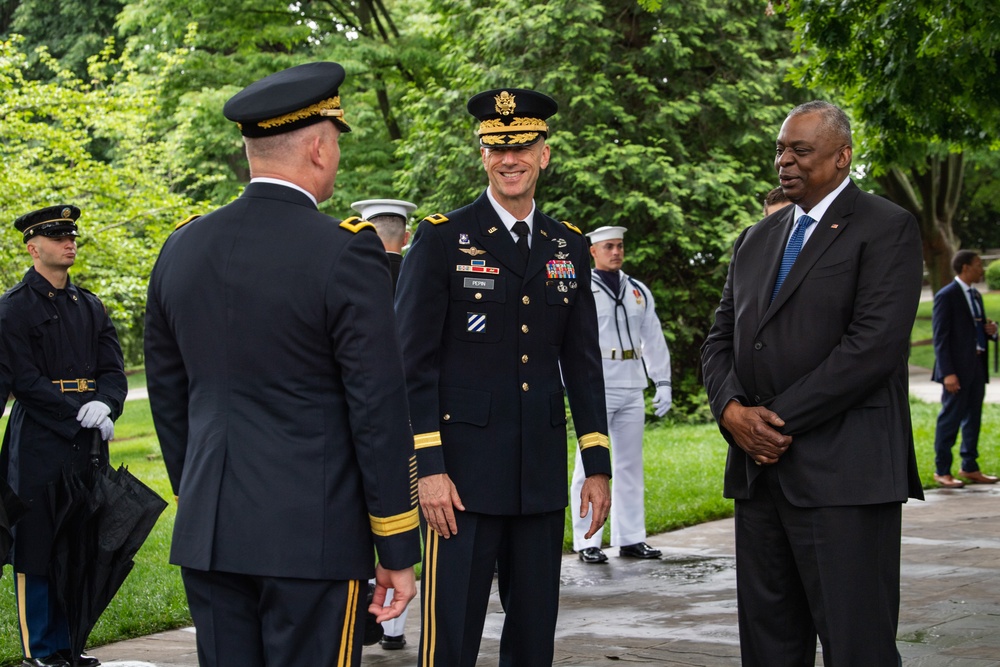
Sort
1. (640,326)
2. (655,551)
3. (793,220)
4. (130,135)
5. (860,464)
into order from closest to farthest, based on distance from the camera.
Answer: (860,464) < (793,220) < (655,551) < (640,326) < (130,135)

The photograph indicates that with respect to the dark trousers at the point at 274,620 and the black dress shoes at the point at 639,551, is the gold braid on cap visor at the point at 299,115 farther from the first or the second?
the black dress shoes at the point at 639,551

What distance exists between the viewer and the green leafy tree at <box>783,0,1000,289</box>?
8328mm

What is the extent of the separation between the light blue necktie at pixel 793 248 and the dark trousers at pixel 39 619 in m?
4.01

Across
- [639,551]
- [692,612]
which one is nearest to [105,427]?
[692,612]

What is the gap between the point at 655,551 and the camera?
8.55 meters

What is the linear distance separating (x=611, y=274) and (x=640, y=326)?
18.7 inches

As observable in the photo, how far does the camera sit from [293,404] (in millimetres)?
3141

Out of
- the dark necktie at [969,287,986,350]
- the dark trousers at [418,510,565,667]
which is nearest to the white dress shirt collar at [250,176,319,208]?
the dark trousers at [418,510,565,667]

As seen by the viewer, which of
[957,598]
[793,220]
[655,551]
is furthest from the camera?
[655,551]

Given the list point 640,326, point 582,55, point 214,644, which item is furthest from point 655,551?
point 582,55

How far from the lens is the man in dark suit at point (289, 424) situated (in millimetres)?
3121

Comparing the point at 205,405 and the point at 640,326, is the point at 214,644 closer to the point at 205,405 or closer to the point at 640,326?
the point at 205,405

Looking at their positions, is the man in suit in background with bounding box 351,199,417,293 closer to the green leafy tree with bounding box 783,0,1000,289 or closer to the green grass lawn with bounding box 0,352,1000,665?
the green grass lawn with bounding box 0,352,1000,665

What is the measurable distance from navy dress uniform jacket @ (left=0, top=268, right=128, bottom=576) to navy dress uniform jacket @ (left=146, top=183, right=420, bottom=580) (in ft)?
10.9
